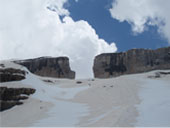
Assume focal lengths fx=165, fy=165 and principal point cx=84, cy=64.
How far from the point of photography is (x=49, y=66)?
57.7 metres

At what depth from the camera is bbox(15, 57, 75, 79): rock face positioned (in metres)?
57.0

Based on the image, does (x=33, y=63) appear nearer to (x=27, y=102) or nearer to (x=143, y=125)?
(x=27, y=102)

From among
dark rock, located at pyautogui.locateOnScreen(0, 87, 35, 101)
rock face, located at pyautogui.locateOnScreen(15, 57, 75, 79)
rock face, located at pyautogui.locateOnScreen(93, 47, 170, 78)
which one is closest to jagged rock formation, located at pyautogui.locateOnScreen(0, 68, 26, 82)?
dark rock, located at pyautogui.locateOnScreen(0, 87, 35, 101)

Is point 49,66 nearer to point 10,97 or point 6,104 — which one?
point 10,97

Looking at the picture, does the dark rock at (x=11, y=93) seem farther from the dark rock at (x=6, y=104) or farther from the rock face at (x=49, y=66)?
the rock face at (x=49, y=66)

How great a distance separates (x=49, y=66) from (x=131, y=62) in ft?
91.3

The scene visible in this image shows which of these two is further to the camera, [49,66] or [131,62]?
[49,66]

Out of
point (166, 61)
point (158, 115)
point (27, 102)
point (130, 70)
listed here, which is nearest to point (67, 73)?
point (130, 70)

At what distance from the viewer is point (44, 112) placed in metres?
10.1

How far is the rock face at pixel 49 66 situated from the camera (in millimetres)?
57000

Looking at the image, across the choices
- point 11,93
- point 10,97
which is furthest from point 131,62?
point 10,97

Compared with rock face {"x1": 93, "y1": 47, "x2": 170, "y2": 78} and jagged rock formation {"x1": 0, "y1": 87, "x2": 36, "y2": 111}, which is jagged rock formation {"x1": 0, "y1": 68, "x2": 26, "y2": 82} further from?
rock face {"x1": 93, "y1": 47, "x2": 170, "y2": 78}

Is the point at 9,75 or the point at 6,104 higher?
the point at 9,75

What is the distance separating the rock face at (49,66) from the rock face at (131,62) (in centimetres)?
1087
